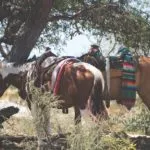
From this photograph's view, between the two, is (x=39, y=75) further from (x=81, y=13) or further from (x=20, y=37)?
(x=81, y=13)

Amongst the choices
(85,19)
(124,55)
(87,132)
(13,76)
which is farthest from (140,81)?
(87,132)

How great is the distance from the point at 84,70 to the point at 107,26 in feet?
14.7

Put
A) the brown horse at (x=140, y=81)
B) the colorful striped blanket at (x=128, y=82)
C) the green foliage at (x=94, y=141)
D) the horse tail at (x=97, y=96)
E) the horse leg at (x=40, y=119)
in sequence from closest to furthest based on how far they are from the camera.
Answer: the green foliage at (x=94, y=141) → the horse leg at (x=40, y=119) → the horse tail at (x=97, y=96) → the colorful striped blanket at (x=128, y=82) → the brown horse at (x=140, y=81)

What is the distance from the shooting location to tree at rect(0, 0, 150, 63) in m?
12.2

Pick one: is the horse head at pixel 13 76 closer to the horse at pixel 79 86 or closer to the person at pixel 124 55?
the horse at pixel 79 86

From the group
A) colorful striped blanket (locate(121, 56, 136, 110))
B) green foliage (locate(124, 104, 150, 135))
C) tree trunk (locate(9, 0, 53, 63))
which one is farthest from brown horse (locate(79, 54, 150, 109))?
tree trunk (locate(9, 0, 53, 63))

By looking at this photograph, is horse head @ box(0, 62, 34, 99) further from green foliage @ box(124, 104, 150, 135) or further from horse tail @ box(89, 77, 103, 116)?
green foliage @ box(124, 104, 150, 135)

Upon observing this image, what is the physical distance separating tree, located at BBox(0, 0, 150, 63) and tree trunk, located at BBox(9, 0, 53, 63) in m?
0.03

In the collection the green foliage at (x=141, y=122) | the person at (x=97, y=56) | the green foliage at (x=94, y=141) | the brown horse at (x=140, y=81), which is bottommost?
the green foliage at (x=141, y=122)

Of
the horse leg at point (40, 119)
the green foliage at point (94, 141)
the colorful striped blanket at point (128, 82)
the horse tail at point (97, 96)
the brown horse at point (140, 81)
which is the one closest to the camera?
the green foliage at point (94, 141)

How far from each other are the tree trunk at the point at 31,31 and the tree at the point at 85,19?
0.03 meters

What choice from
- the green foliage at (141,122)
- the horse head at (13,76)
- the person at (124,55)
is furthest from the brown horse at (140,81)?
the horse head at (13,76)

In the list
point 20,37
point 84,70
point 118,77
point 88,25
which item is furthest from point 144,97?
point 88,25

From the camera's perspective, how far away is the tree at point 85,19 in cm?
1218
